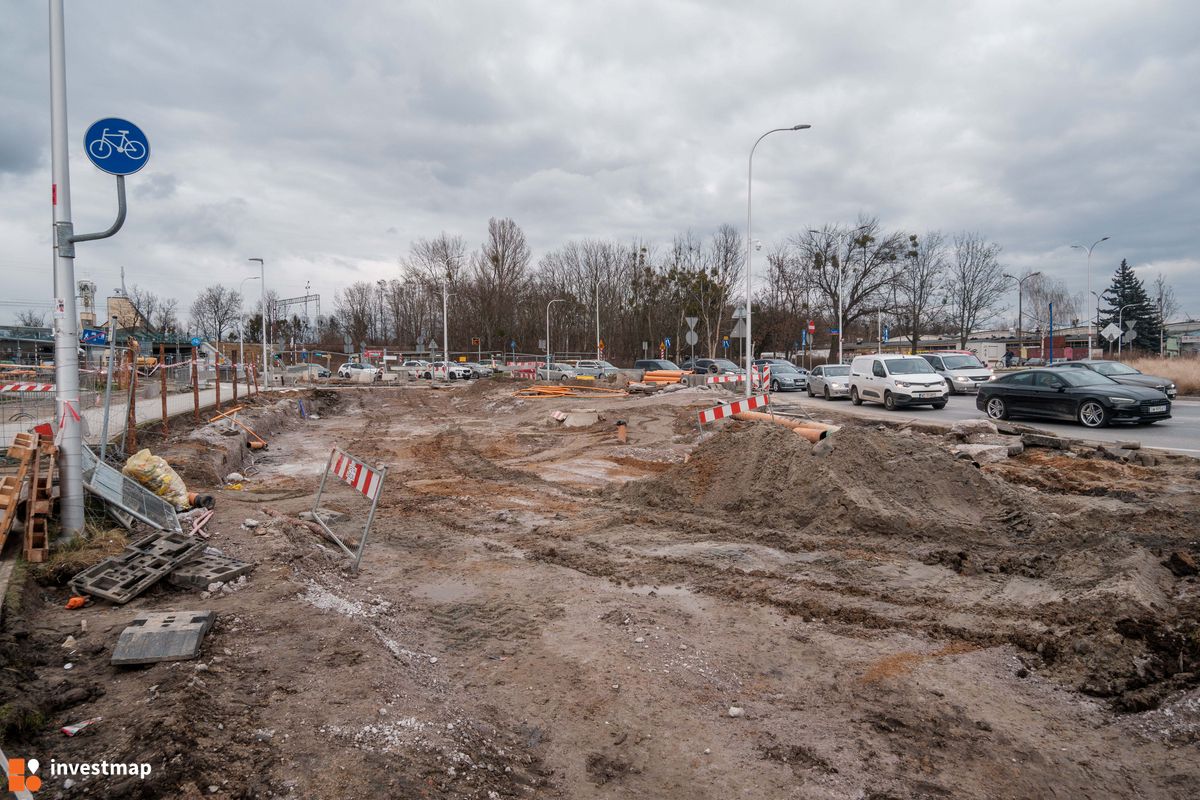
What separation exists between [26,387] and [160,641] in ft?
31.1

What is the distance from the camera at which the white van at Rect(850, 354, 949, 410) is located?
72.9 feet

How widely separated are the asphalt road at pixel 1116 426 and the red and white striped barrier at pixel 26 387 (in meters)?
16.9

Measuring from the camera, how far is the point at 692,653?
16.1ft

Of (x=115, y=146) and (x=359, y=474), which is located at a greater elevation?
(x=115, y=146)

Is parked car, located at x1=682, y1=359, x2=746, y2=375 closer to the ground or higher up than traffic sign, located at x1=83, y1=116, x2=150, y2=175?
closer to the ground

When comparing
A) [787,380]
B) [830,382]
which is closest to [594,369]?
[787,380]

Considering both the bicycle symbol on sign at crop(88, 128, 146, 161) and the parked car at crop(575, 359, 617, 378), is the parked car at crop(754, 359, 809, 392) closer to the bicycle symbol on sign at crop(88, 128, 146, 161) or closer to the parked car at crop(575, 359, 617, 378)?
the parked car at crop(575, 359, 617, 378)

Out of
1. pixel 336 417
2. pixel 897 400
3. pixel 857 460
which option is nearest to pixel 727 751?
pixel 857 460

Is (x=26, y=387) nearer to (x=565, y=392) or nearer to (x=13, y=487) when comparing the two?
(x=13, y=487)

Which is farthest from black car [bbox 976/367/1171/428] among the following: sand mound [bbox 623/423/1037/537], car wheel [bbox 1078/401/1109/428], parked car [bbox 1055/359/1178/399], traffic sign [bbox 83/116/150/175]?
traffic sign [bbox 83/116/150/175]

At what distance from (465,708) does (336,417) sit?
2551cm

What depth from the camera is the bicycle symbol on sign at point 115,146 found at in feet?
20.6

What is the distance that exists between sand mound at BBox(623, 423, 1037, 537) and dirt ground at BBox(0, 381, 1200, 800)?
41mm

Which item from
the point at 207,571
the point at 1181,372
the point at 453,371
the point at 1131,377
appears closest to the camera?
the point at 207,571
